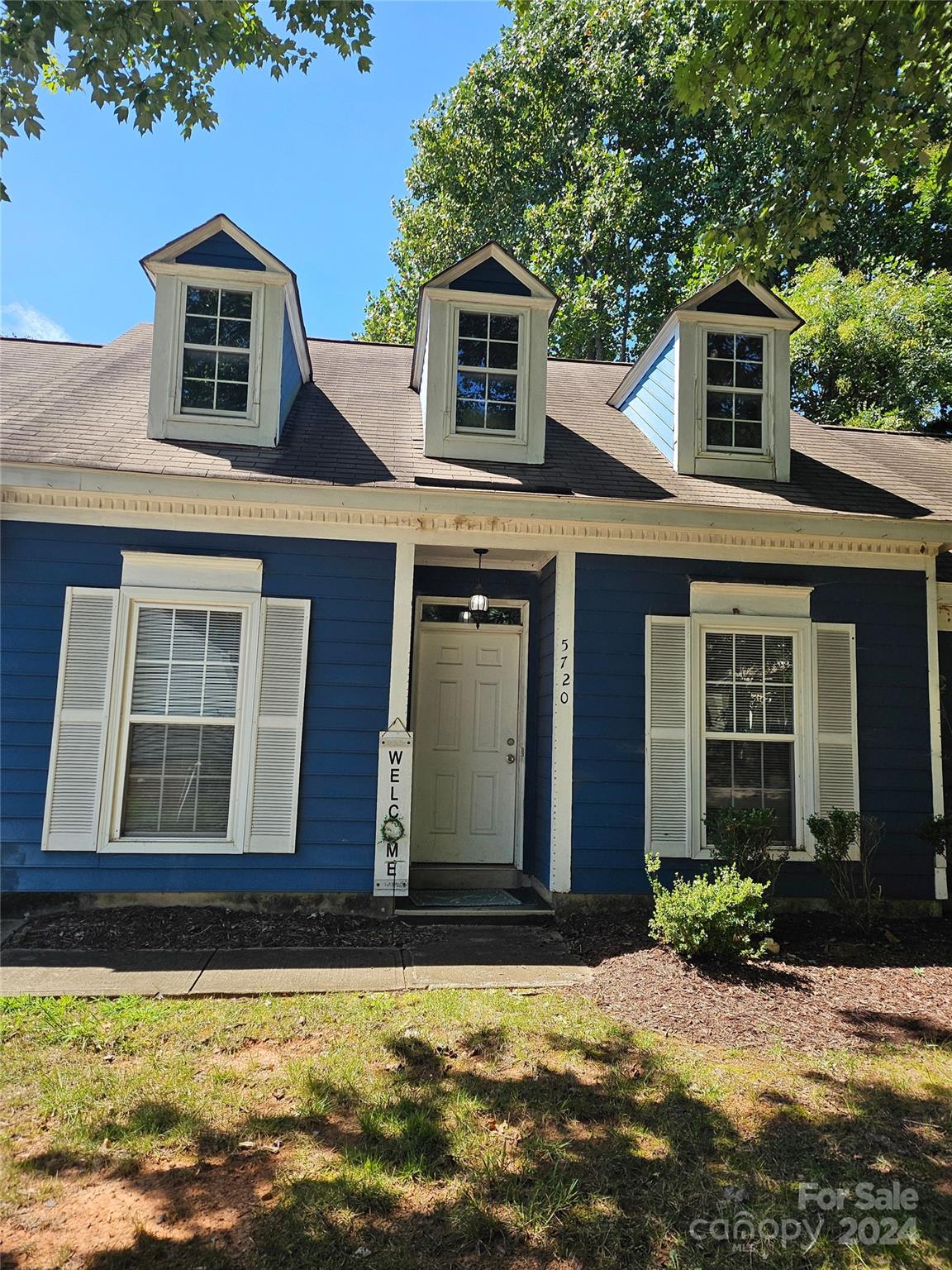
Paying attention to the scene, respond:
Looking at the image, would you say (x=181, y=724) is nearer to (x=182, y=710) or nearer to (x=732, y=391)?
(x=182, y=710)

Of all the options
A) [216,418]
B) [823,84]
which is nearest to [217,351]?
[216,418]

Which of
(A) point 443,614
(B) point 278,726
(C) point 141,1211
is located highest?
(A) point 443,614

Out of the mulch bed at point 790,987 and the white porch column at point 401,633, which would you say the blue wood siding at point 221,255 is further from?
the mulch bed at point 790,987

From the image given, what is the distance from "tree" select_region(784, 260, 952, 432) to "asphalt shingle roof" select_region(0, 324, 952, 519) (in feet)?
21.4

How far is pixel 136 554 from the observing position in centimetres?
566

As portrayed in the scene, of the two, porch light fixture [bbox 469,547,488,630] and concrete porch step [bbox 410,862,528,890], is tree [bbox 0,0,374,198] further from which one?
concrete porch step [bbox 410,862,528,890]

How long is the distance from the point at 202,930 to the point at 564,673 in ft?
10.6

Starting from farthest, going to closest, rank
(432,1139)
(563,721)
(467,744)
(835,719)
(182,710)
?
(467,744), (835,719), (563,721), (182,710), (432,1139)

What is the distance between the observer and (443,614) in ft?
23.7

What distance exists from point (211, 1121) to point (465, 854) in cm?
425

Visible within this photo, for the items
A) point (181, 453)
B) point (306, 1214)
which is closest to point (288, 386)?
point (181, 453)

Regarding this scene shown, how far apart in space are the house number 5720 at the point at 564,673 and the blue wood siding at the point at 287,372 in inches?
118

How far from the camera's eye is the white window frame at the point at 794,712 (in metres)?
6.09

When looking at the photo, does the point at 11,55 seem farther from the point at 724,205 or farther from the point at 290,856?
the point at 724,205
